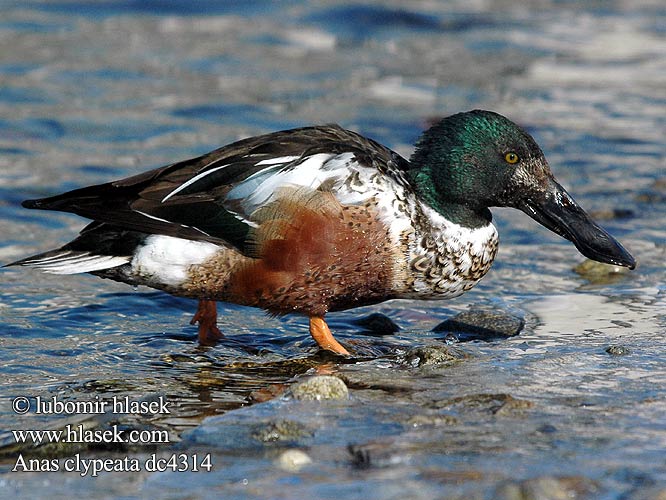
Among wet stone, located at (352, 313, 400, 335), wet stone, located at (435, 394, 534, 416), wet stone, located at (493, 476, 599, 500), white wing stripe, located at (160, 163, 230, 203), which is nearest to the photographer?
wet stone, located at (493, 476, 599, 500)

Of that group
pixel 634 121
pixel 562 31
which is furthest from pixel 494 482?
pixel 562 31

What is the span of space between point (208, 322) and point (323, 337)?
626 millimetres

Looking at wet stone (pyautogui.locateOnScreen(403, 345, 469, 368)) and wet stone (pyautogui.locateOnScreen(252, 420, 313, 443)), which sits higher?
→ wet stone (pyautogui.locateOnScreen(252, 420, 313, 443))

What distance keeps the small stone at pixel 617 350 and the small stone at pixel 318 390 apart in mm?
1391

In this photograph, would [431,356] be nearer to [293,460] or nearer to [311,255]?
[311,255]

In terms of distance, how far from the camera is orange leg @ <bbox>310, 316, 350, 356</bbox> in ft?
18.2

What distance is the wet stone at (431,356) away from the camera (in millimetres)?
5254

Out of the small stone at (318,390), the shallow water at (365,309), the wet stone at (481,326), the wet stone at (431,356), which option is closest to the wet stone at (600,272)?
the shallow water at (365,309)

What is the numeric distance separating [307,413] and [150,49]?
28.6 feet

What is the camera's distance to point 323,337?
5.58 m

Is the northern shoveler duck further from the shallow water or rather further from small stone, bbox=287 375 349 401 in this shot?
small stone, bbox=287 375 349 401

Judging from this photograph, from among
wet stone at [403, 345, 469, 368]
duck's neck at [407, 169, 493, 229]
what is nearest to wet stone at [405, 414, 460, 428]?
wet stone at [403, 345, 469, 368]

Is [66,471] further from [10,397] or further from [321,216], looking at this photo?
[321,216]

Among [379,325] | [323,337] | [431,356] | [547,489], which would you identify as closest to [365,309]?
[379,325]
